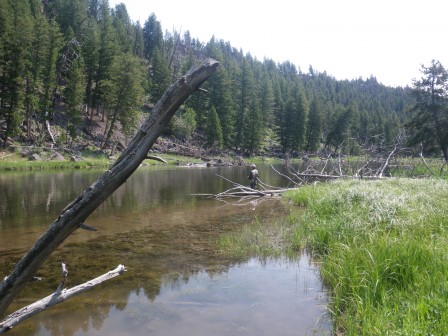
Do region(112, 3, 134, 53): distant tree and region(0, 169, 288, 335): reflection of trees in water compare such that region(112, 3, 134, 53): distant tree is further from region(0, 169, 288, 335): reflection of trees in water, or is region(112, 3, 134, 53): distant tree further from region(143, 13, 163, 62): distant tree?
region(0, 169, 288, 335): reflection of trees in water

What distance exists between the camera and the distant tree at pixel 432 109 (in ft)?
116

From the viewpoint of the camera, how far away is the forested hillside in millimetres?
42156

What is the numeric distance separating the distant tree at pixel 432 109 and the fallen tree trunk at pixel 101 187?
39.2 meters

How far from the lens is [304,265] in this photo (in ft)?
25.7

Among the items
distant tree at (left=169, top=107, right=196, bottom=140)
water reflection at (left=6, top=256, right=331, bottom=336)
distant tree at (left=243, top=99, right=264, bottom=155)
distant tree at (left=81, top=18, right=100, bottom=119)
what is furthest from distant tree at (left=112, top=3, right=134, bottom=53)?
water reflection at (left=6, top=256, right=331, bottom=336)

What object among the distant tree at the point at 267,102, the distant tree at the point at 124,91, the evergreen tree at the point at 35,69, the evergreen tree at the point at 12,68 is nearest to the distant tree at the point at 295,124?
the distant tree at the point at 267,102

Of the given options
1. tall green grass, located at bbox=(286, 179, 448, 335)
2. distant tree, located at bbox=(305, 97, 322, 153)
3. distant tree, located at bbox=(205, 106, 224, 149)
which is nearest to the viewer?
tall green grass, located at bbox=(286, 179, 448, 335)

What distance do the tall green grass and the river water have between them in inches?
22.1

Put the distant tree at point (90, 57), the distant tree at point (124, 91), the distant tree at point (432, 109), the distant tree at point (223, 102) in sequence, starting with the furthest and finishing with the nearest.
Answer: the distant tree at point (223, 102) → the distant tree at point (90, 57) → the distant tree at point (124, 91) → the distant tree at point (432, 109)

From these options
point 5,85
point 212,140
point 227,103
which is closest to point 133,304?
point 5,85

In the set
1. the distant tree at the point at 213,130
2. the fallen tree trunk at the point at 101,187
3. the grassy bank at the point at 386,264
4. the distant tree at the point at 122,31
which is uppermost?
the distant tree at the point at 122,31

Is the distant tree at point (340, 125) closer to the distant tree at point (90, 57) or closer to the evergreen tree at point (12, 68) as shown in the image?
the distant tree at point (90, 57)

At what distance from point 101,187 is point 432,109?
40937mm

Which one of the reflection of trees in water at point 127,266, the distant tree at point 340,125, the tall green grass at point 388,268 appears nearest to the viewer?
the tall green grass at point 388,268
